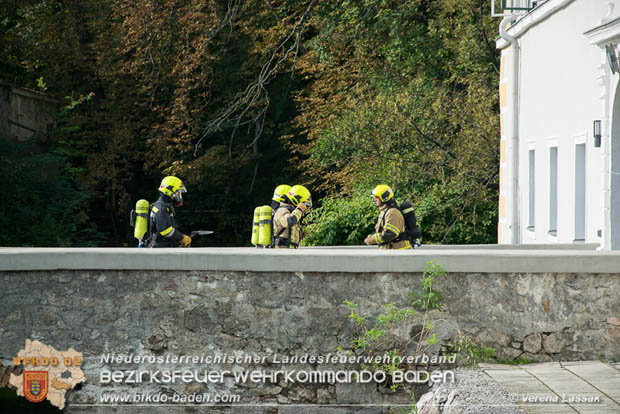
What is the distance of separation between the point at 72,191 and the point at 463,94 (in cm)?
1027

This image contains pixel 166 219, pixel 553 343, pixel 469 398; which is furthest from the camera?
pixel 166 219

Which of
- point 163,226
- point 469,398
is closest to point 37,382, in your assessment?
point 163,226

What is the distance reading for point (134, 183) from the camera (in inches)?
1172

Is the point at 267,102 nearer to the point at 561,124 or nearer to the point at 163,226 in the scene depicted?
the point at 561,124

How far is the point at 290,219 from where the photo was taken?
1234 cm

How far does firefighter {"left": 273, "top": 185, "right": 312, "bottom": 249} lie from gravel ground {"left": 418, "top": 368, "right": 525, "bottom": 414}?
13.3 ft

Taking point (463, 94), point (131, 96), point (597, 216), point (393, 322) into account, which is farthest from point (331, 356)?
point (131, 96)

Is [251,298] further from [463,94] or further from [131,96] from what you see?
[131,96]

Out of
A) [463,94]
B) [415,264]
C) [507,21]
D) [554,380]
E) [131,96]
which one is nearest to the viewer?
[554,380]

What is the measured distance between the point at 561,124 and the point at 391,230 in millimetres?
4647

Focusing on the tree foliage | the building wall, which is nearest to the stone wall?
the tree foliage

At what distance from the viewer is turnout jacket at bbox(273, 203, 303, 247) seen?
12406mm

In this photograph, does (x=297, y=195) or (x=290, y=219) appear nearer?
(x=290, y=219)

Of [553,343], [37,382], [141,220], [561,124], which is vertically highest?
[561,124]
